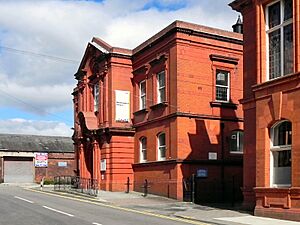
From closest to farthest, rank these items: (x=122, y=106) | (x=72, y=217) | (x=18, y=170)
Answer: (x=72, y=217), (x=122, y=106), (x=18, y=170)

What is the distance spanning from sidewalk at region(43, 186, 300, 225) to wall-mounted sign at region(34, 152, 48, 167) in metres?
30.4

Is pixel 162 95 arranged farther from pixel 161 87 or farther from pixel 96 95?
pixel 96 95

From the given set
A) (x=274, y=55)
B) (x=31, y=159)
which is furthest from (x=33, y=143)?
(x=274, y=55)

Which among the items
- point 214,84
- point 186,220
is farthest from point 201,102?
point 186,220

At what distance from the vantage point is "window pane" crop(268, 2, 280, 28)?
20.0m

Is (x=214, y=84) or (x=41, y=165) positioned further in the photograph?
(x=41, y=165)

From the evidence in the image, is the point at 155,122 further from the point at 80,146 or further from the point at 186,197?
the point at 80,146

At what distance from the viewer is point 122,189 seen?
110 feet

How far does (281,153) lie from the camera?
19.4 meters

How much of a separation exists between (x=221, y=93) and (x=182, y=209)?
33.6 ft

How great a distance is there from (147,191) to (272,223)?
49.0 feet

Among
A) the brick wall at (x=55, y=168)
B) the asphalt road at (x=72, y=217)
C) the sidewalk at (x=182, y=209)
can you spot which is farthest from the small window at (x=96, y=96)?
the brick wall at (x=55, y=168)

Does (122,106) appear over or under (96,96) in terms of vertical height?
under

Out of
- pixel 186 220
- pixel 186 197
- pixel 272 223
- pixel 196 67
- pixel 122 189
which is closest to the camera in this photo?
pixel 272 223
